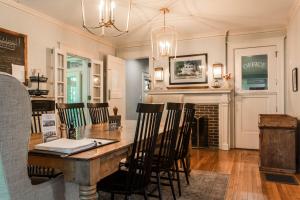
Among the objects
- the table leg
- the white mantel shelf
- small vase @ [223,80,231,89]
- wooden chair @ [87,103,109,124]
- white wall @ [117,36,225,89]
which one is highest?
white wall @ [117,36,225,89]

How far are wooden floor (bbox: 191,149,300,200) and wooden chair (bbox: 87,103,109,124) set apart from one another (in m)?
1.61

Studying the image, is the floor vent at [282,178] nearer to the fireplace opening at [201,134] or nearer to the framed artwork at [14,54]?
the fireplace opening at [201,134]

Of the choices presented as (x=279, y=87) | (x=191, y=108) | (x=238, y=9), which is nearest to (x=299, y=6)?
(x=238, y=9)

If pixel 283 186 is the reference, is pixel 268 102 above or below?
above

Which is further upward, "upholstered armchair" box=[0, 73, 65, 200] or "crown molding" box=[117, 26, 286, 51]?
"crown molding" box=[117, 26, 286, 51]

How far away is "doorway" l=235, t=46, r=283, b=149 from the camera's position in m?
5.04

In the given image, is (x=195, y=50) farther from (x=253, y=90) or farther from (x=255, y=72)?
(x=253, y=90)

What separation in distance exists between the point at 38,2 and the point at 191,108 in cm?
300

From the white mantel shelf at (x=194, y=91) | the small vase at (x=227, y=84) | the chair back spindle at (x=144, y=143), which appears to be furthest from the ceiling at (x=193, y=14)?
the chair back spindle at (x=144, y=143)

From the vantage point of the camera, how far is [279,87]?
4.96m

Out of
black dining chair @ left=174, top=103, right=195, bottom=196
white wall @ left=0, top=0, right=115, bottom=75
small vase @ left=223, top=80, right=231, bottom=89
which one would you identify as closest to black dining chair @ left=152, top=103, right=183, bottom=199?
black dining chair @ left=174, top=103, right=195, bottom=196

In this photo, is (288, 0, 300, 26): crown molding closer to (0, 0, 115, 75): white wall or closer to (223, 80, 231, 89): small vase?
(223, 80, 231, 89): small vase

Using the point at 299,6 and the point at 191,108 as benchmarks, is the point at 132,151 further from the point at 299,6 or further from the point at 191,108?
the point at 299,6

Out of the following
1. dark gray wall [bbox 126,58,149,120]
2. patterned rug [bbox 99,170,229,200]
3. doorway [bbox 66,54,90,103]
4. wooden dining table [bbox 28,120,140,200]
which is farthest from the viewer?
dark gray wall [bbox 126,58,149,120]
